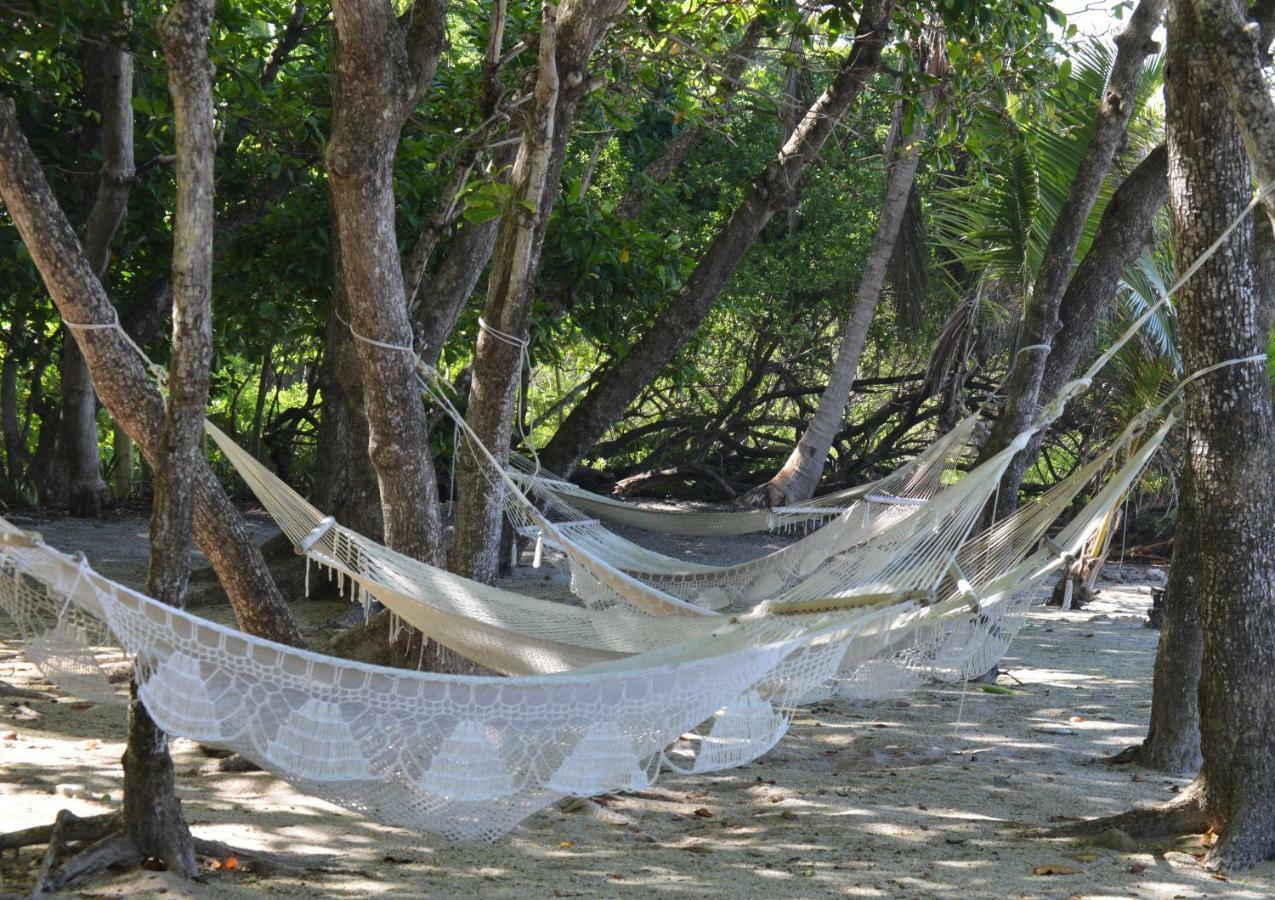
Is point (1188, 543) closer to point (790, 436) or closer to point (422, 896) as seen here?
point (422, 896)

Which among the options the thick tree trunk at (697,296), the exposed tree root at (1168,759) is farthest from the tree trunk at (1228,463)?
the thick tree trunk at (697,296)

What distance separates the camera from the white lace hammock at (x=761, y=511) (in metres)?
3.64

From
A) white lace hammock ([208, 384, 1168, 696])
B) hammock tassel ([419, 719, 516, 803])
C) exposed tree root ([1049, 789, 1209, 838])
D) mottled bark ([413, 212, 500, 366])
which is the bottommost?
exposed tree root ([1049, 789, 1209, 838])

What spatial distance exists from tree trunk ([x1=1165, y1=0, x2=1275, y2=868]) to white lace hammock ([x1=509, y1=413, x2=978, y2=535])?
112 cm

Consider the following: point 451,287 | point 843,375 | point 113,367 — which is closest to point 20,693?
point 113,367

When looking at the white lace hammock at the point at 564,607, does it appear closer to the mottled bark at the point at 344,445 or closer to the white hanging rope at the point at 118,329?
the white hanging rope at the point at 118,329

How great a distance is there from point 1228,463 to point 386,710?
5.12ft

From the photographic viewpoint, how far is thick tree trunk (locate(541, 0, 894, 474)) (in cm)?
487

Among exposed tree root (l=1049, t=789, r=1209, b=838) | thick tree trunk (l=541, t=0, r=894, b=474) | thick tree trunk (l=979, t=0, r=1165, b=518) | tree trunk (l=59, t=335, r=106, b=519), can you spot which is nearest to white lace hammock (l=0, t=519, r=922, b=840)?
exposed tree root (l=1049, t=789, r=1209, b=838)

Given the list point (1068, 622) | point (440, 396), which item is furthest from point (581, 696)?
point (1068, 622)

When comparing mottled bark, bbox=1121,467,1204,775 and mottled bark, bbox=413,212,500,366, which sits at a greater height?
mottled bark, bbox=413,212,500,366

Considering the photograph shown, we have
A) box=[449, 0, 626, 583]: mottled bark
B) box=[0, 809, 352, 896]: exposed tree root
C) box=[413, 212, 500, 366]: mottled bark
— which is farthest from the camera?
box=[413, 212, 500, 366]: mottled bark

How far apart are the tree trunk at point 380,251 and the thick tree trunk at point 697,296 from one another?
7.16ft

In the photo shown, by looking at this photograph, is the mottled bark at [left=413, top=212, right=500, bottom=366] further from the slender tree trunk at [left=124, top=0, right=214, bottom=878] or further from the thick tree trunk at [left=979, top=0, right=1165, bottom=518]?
the slender tree trunk at [left=124, top=0, right=214, bottom=878]
